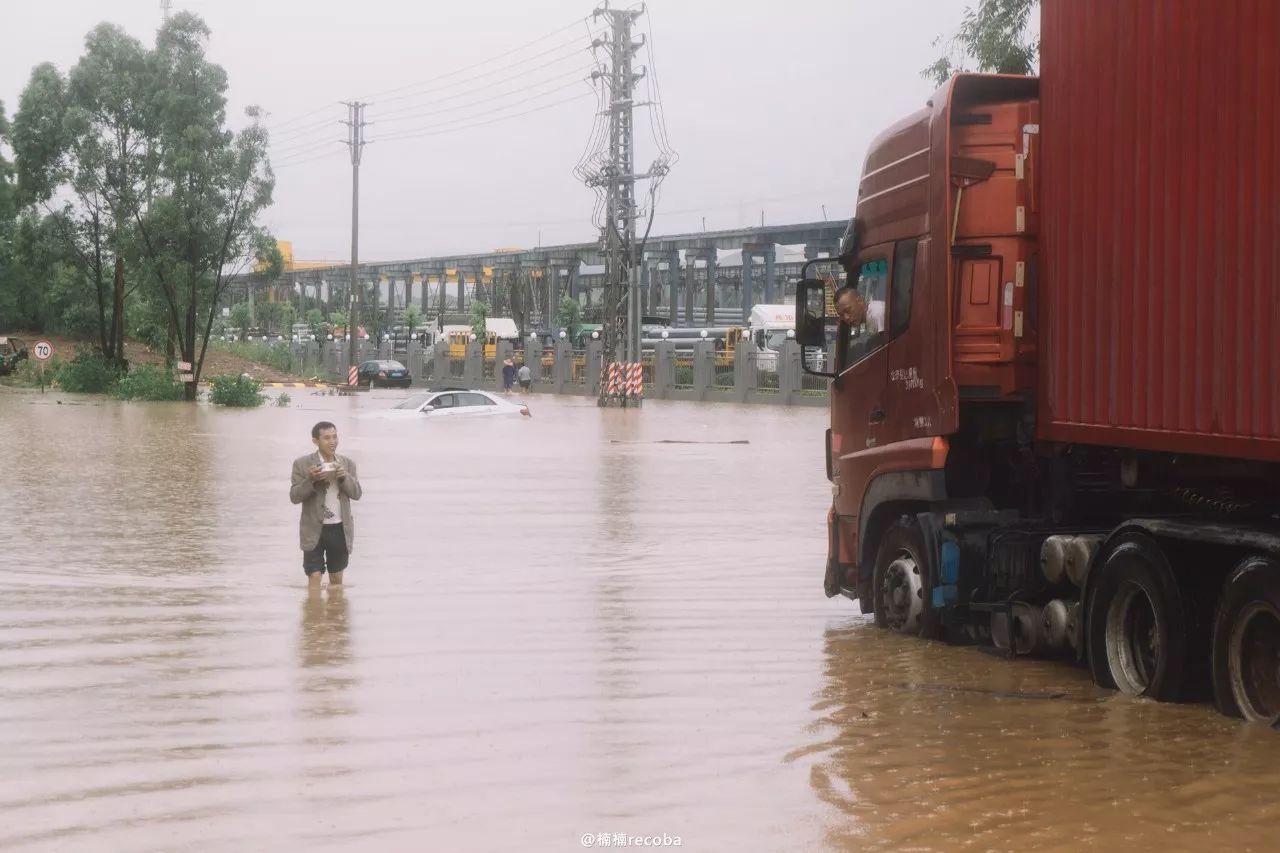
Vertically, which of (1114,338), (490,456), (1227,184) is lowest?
(490,456)

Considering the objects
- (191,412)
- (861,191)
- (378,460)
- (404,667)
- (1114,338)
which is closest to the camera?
(1114,338)

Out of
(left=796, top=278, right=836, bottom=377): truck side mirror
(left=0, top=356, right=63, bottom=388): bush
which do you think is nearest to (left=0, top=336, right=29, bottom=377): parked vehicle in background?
(left=0, top=356, right=63, bottom=388): bush

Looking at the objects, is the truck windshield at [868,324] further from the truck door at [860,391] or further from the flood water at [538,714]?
the flood water at [538,714]

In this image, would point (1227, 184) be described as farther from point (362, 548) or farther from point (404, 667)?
point (362, 548)

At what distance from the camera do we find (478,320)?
405 feet

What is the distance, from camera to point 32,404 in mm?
53344

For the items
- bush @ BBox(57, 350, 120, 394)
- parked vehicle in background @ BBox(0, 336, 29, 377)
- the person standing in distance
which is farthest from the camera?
parked vehicle in background @ BBox(0, 336, 29, 377)

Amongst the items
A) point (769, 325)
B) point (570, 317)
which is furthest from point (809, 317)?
point (570, 317)

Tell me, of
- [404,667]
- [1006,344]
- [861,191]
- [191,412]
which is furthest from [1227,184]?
[191,412]

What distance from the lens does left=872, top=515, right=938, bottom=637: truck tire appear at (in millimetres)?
10398

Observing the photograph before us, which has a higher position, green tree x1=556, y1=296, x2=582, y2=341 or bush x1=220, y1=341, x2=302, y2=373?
green tree x1=556, y1=296, x2=582, y2=341

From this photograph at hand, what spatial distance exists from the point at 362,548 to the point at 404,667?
282 inches

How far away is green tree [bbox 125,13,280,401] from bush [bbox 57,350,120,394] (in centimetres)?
546

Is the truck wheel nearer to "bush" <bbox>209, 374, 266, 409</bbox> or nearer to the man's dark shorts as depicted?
the man's dark shorts
